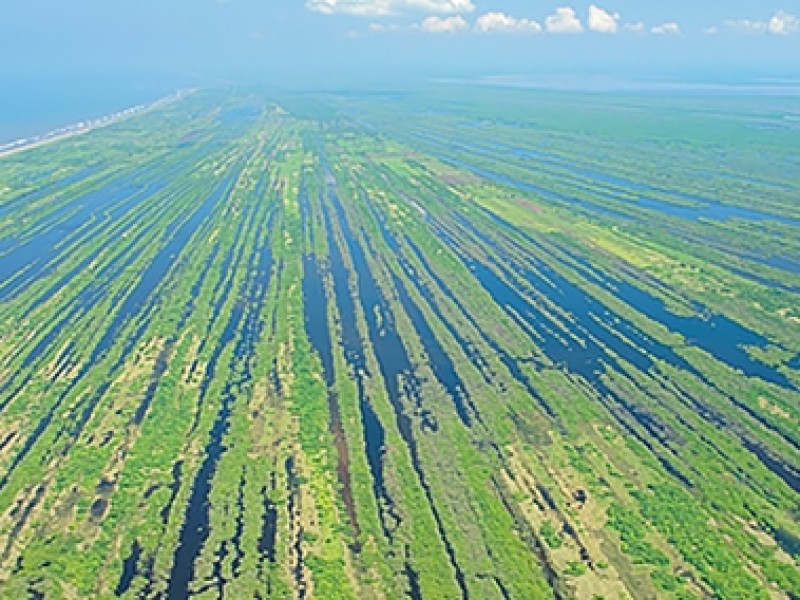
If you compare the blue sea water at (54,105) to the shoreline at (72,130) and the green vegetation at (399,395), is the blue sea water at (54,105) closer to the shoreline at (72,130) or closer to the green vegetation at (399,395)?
the shoreline at (72,130)

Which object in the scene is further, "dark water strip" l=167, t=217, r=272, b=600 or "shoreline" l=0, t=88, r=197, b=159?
"shoreline" l=0, t=88, r=197, b=159

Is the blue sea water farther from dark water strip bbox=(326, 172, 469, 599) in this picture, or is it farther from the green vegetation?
dark water strip bbox=(326, 172, 469, 599)

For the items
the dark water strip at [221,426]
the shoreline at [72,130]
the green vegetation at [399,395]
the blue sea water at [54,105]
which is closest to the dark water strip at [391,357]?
the green vegetation at [399,395]

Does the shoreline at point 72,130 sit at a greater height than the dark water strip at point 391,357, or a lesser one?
greater

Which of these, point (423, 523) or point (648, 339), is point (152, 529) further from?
point (648, 339)

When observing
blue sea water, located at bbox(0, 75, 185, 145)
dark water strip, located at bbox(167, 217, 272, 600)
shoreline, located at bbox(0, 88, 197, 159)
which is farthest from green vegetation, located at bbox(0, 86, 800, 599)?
blue sea water, located at bbox(0, 75, 185, 145)

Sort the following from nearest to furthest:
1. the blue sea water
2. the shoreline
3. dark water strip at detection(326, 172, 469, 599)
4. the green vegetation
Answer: the green vegetation < dark water strip at detection(326, 172, 469, 599) < the shoreline < the blue sea water

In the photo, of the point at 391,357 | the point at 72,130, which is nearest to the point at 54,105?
the point at 72,130

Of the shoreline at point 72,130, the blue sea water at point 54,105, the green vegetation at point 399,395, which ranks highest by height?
the blue sea water at point 54,105

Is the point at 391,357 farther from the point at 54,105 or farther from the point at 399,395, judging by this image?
the point at 54,105

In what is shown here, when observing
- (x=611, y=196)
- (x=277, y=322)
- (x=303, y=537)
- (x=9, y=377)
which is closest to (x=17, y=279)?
(x=9, y=377)
